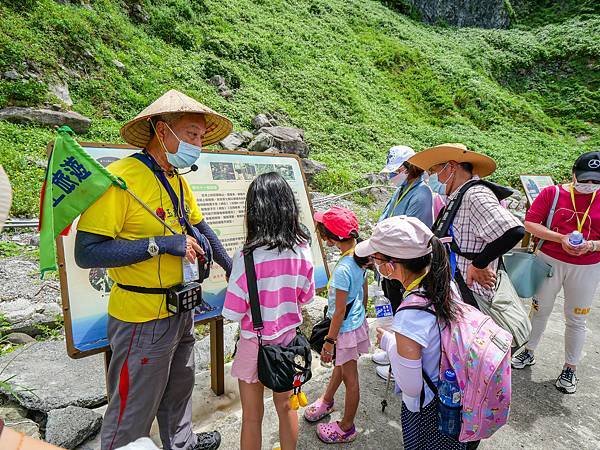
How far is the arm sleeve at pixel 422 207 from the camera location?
2797 mm

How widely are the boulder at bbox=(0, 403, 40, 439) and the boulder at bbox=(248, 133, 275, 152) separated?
7766 mm

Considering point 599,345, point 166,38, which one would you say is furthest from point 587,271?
point 166,38

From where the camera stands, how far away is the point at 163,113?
1897mm

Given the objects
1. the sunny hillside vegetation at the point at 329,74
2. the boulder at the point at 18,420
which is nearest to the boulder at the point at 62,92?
the sunny hillside vegetation at the point at 329,74

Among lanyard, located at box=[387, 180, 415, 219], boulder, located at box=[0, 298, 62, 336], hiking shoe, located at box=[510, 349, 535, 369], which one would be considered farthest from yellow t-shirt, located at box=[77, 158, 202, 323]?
hiking shoe, located at box=[510, 349, 535, 369]

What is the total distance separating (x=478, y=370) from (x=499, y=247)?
923 millimetres

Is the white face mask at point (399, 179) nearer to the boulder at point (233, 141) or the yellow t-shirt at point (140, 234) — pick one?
the yellow t-shirt at point (140, 234)

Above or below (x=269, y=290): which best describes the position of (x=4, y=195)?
above

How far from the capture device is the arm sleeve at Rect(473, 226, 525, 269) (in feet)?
6.95

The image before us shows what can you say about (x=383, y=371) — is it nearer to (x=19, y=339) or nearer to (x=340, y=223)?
(x=340, y=223)

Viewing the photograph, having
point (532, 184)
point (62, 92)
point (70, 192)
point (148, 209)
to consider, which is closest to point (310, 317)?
point (148, 209)

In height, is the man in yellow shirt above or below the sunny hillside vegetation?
below

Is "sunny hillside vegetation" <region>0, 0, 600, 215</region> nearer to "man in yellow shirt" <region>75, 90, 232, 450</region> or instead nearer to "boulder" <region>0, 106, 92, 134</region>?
"boulder" <region>0, 106, 92, 134</region>

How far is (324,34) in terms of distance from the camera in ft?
63.7
